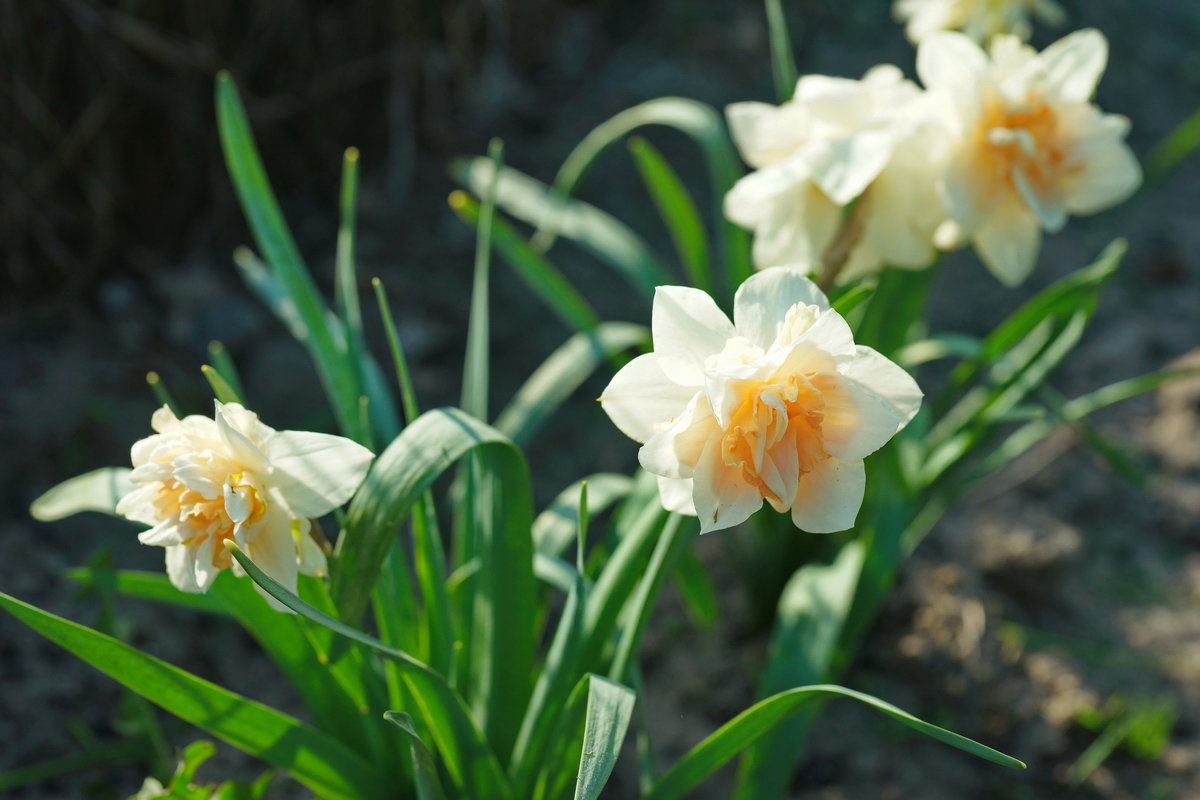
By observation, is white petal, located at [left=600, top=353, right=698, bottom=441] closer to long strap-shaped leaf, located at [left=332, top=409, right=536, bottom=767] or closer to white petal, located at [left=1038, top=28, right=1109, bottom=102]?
long strap-shaped leaf, located at [left=332, top=409, right=536, bottom=767]

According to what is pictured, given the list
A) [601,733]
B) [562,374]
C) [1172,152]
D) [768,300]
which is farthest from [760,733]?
[1172,152]

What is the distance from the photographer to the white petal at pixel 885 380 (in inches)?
25.5

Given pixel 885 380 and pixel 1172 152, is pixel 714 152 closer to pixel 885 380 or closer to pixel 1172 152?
pixel 885 380

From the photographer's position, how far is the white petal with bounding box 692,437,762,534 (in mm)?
634

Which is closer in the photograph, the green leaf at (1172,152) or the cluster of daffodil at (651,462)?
the cluster of daffodil at (651,462)

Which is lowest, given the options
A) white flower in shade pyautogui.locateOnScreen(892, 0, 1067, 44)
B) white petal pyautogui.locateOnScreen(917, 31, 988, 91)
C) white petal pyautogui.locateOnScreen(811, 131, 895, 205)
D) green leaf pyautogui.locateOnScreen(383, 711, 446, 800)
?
green leaf pyautogui.locateOnScreen(383, 711, 446, 800)

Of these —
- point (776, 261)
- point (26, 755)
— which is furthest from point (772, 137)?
point (26, 755)

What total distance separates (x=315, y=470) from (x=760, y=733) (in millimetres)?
426

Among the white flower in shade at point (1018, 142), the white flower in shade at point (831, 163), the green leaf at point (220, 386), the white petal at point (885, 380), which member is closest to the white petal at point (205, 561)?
the green leaf at point (220, 386)

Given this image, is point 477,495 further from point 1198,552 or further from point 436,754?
point 1198,552

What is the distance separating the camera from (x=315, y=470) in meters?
0.71

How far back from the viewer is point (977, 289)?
2146 mm

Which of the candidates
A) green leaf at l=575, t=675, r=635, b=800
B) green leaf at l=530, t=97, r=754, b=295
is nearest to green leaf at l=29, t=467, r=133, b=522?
green leaf at l=575, t=675, r=635, b=800

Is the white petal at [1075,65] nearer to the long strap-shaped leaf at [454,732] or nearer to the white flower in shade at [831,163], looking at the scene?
the white flower in shade at [831,163]
